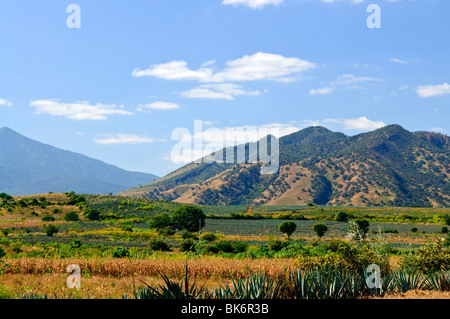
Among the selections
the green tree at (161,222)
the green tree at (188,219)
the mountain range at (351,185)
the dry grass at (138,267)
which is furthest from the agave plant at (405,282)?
the mountain range at (351,185)

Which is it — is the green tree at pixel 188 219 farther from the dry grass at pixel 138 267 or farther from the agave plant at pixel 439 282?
the agave plant at pixel 439 282

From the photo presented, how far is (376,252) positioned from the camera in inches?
704

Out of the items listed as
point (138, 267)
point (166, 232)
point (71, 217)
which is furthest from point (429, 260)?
point (71, 217)

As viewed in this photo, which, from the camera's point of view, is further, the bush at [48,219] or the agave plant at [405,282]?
the bush at [48,219]

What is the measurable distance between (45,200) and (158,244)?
72.8 metres

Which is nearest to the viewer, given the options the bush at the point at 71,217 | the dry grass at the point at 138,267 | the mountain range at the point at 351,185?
the dry grass at the point at 138,267

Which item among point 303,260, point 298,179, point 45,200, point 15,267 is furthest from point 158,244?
point 298,179

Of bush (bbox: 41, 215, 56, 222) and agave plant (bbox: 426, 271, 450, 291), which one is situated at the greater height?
agave plant (bbox: 426, 271, 450, 291)

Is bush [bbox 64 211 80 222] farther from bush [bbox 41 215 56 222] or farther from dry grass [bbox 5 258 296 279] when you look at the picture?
dry grass [bbox 5 258 296 279]

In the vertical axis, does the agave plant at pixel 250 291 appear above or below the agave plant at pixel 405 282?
above

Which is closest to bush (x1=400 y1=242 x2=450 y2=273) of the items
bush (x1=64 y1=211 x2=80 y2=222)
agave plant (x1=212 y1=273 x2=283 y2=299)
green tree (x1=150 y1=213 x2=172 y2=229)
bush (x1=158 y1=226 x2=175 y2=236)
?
agave plant (x1=212 y1=273 x2=283 y2=299)

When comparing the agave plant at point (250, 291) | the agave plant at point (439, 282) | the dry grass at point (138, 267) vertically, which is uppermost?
the agave plant at point (250, 291)
